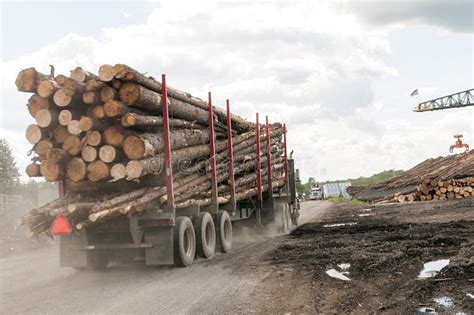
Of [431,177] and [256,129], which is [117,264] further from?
[431,177]

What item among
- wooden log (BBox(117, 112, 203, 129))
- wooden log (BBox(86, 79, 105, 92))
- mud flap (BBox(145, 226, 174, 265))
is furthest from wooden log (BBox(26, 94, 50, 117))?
mud flap (BBox(145, 226, 174, 265))

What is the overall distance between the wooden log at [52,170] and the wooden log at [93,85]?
1.45m

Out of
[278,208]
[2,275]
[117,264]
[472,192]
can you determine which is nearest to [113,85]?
[117,264]

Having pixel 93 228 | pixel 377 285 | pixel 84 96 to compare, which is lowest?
pixel 377 285

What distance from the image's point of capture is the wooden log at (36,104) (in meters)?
8.95

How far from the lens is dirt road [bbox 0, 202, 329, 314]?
657 centimetres

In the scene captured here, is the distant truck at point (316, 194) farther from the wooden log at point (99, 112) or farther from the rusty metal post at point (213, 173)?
the wooden log at point (99, 112)

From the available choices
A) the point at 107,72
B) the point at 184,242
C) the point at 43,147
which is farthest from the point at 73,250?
the point at 107,72

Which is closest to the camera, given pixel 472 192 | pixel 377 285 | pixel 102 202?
pixel 377 285

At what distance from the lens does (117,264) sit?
415 inches

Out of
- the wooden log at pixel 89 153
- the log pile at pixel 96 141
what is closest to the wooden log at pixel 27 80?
the log pile at pixel 96 141

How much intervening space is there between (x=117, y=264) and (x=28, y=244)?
24.3 feet

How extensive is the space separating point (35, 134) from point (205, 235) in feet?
12.9

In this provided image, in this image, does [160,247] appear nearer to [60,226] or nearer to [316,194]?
[60,226]
